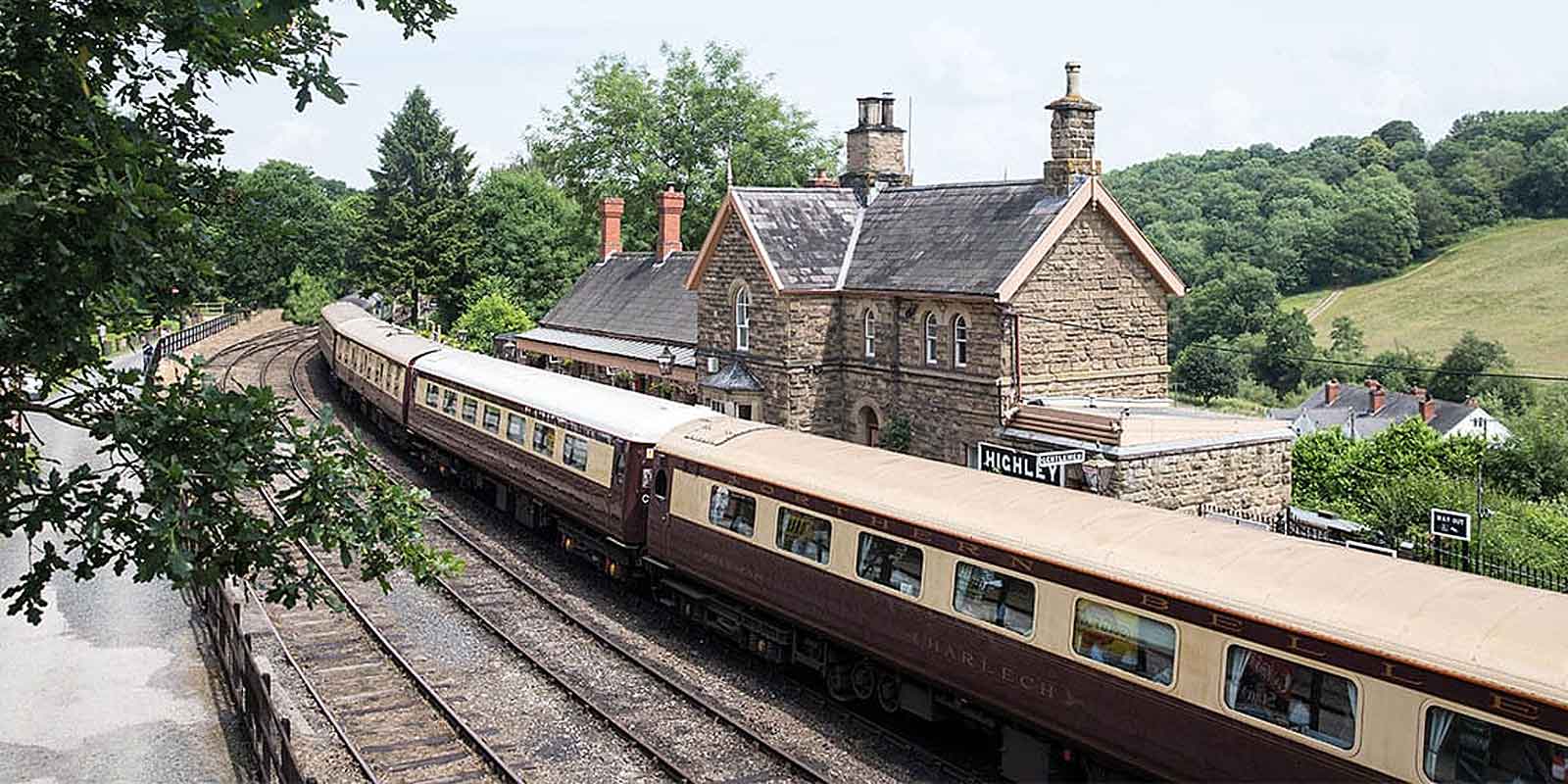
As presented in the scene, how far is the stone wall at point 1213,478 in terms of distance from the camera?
77.0 ft

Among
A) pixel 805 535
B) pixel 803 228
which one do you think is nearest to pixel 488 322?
pixel 803 228

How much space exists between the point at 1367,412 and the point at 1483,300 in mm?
47711

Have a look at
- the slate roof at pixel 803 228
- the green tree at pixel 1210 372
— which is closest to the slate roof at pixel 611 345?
the slate roof at pixel 803 228

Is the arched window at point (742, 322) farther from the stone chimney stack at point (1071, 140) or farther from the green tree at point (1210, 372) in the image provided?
the green tree at point (1210, 372)

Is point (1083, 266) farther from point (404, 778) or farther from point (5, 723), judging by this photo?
point (5, 723)

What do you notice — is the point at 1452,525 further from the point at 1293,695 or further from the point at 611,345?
the point at 611,345

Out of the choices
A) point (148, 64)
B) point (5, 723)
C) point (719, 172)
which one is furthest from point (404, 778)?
point (719, 172)

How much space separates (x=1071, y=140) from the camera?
27531 millimetres

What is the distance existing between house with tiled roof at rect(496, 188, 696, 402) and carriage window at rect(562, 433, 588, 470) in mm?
13671

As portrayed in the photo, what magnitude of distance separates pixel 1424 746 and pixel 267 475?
8.18 m

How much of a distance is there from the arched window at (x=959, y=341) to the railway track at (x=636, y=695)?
10.2 metres

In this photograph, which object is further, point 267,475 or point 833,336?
point 833,336

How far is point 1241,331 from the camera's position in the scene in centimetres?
10700

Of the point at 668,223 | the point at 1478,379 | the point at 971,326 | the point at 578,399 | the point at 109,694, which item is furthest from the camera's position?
the point at 1478,379
